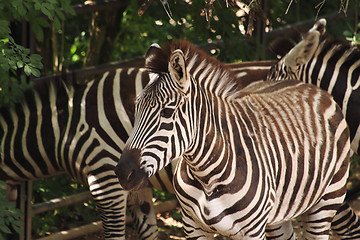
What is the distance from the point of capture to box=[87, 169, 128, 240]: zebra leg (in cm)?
470

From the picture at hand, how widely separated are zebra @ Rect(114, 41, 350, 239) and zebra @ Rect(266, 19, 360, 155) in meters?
0.78

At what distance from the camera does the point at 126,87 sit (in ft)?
16.1

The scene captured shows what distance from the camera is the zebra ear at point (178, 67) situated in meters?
3.27

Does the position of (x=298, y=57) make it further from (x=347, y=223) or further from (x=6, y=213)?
(x=6, y=213)

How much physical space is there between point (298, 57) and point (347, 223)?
1464mm

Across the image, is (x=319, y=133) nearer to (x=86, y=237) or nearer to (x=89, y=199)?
(x=89, y=199)

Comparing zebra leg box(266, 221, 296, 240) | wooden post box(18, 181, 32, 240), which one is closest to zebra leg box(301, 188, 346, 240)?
zebra leg box(266, 221, 296, 240)

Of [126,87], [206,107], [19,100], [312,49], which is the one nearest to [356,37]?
[312,49]

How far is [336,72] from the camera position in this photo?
499 centimetres

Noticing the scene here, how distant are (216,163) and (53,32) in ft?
11.5

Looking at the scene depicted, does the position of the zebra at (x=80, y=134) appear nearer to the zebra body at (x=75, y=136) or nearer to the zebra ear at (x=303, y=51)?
the zebra body at (x=75, y=136)

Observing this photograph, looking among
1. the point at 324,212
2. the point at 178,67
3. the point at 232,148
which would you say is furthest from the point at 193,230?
the point at 178,67

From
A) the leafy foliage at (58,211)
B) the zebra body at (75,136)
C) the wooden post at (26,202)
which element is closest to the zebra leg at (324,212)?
the zebra body at (75,136)

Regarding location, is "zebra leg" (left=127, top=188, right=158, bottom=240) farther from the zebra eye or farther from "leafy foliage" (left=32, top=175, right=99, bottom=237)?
the zebra eye
